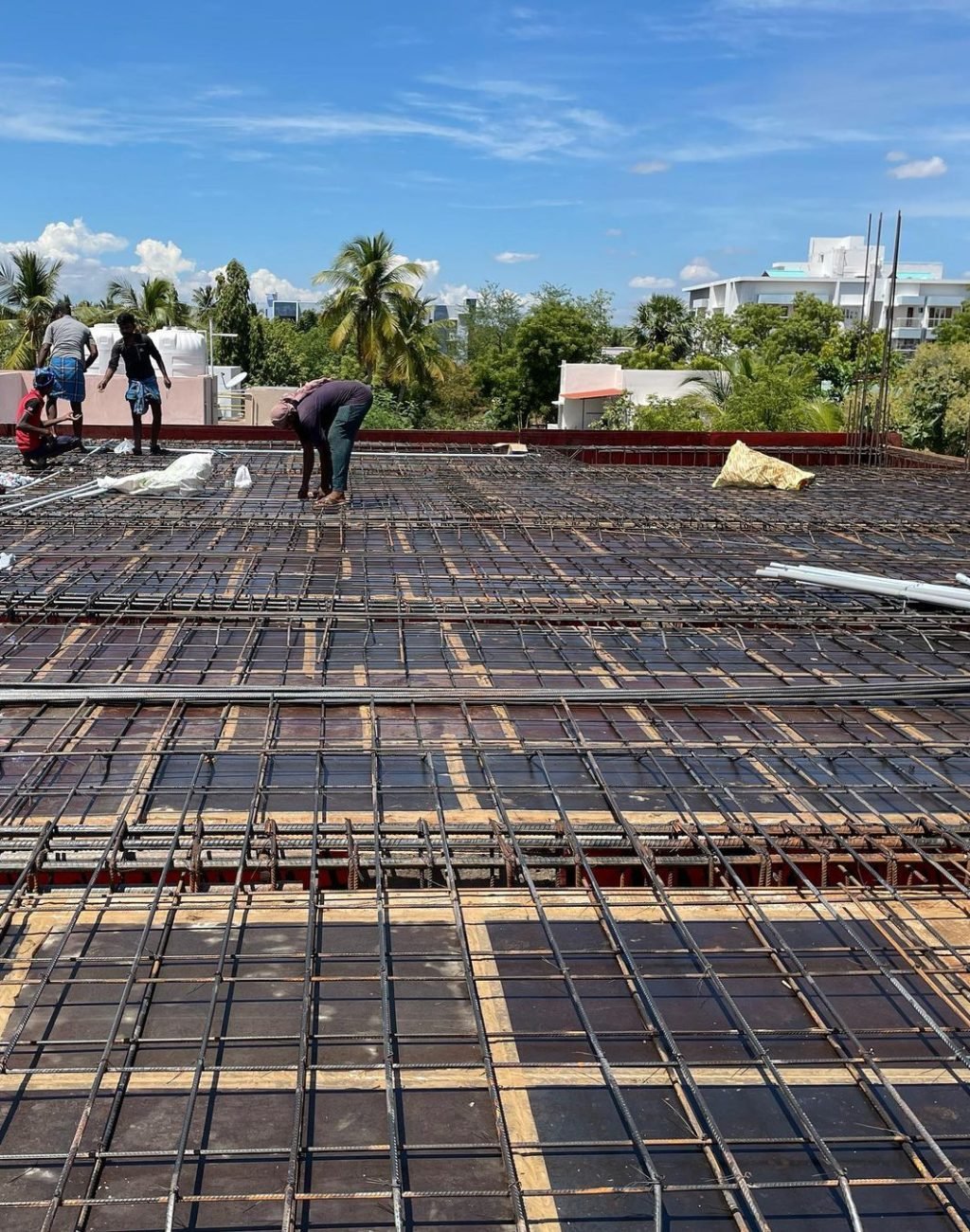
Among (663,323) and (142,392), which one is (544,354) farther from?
(142,392)

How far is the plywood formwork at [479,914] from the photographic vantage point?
1788 millimetres

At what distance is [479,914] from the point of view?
2.60 metres

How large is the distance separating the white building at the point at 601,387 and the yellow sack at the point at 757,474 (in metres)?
17.4

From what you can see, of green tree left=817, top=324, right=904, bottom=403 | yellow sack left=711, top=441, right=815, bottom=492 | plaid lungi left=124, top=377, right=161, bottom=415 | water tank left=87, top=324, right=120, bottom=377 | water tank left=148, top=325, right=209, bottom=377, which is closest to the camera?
plaid lungi left=124, top=377, right=161, bottom=415

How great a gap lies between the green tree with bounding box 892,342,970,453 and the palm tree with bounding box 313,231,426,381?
1330cm

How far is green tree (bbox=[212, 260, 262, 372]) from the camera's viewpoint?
34.5 m

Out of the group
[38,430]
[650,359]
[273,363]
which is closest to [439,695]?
[38,430]

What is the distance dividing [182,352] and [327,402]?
13828 mm

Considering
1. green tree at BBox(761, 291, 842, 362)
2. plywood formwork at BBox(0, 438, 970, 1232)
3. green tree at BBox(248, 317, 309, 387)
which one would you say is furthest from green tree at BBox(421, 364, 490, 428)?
plywood formwork at BBox(0, 438, 970, 1232)

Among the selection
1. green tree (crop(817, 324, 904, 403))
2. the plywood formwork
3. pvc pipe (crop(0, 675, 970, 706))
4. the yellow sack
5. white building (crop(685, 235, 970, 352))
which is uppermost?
white building (crop(685, 235, 970, 352))

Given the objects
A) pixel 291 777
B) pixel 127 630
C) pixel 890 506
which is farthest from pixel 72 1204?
pixel 890 506

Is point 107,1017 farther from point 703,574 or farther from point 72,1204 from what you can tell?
point 703,574

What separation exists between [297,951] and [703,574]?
4.25 metres

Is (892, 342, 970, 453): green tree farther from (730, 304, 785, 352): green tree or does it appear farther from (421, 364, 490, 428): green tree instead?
(730, 304, 785, 352): green tree
